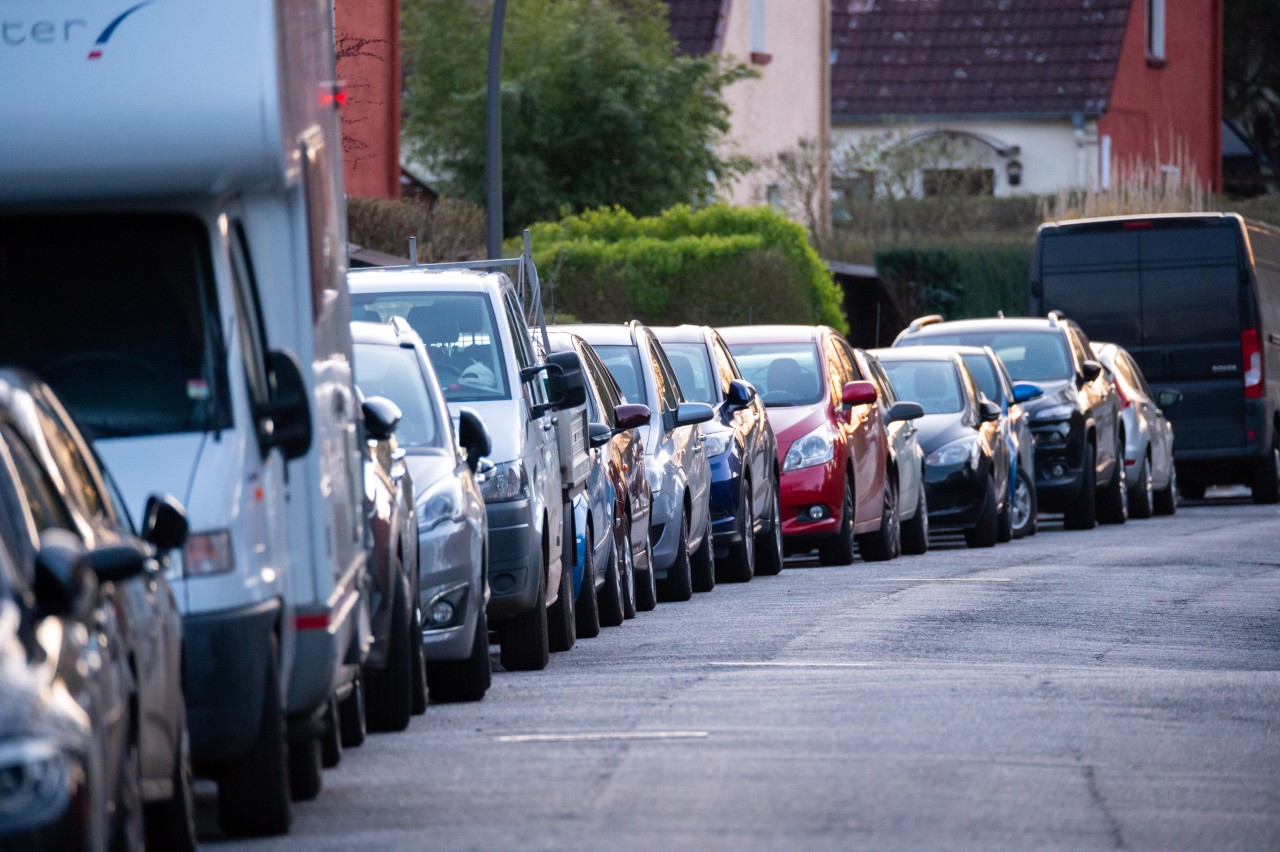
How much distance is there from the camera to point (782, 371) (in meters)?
21.2

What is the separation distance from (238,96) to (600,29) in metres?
30.7

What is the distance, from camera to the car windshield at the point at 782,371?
2088cm

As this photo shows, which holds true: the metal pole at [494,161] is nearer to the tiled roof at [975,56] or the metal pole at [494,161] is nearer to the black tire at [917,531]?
the black tire at [917,531]

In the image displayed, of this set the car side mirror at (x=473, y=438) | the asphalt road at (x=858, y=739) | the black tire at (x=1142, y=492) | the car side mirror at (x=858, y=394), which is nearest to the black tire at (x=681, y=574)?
the asphalt road at (x=858, y=739)

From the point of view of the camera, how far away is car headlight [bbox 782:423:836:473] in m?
20.0

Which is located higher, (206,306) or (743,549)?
(206,306)

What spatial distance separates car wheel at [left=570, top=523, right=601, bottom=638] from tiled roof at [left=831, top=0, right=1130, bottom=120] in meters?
40.5

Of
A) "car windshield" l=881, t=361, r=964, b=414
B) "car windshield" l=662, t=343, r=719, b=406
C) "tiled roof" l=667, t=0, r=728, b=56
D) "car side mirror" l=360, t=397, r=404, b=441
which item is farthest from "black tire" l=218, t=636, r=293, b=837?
"tiled roof" l=667, t=0, r=728, b=56

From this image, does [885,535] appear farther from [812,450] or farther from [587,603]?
[587,603]

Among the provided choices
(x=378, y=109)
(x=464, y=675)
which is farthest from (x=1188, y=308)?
(x=464, y=675)

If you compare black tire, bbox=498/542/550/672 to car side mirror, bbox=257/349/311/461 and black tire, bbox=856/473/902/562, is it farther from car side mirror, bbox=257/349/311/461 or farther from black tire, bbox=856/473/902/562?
black tire, bbox=856/473/902/562

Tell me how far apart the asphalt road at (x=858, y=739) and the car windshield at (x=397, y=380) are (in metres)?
1.25

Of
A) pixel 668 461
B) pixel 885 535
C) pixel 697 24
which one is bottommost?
pixel 885 535

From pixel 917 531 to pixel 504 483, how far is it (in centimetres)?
1026
